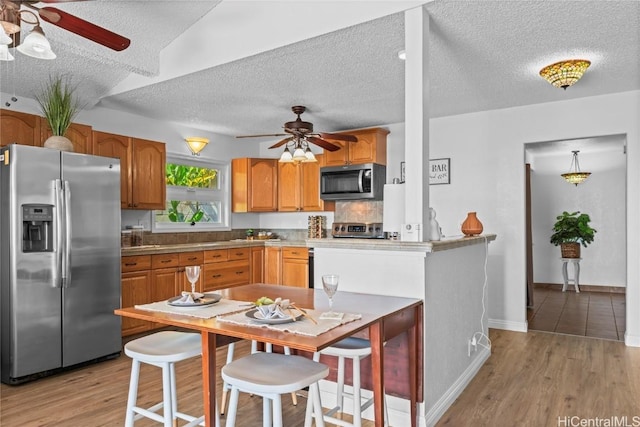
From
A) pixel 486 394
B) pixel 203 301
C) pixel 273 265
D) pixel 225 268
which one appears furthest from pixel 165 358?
pixel 273 265

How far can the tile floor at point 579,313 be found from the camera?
178 inches

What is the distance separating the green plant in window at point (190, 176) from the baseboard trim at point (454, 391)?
4008mm

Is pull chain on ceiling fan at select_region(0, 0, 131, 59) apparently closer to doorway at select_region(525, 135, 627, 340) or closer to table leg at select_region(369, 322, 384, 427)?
table leg at select_region(369, 322, 384, 427)

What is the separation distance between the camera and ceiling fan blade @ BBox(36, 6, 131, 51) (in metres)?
1.92

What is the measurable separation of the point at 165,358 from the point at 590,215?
7552 mm

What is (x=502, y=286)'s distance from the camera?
15.3 ft

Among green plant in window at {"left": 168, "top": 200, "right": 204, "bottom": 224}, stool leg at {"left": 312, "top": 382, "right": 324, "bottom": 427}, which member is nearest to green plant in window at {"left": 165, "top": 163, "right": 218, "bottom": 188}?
green plant in window at {"left": 168, "top": 200, "right": 204, "bottom": 224}

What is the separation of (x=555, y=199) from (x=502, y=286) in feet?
12.5

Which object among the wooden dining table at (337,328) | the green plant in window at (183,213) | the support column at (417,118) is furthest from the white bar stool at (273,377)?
the green plant in window at (183,213)

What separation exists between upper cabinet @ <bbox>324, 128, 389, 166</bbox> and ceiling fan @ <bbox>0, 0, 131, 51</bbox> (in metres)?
3.44

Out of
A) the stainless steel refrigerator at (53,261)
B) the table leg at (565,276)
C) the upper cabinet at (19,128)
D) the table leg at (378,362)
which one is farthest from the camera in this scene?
the table leg at (565,276)

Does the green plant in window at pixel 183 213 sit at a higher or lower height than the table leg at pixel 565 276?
higher

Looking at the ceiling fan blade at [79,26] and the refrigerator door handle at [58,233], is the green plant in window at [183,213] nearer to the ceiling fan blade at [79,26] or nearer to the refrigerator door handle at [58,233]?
the refrigerator door handle at [58,233]

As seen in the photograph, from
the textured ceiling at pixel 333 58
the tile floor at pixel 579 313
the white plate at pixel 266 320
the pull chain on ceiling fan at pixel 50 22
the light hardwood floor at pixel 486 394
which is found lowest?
the tile floor at pixel 579 313
